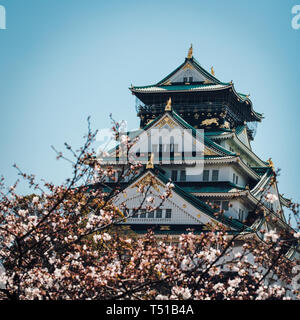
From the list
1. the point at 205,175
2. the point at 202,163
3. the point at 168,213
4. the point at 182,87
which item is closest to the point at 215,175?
the point at 205,175

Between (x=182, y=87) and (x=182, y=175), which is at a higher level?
(x=182, y=87)

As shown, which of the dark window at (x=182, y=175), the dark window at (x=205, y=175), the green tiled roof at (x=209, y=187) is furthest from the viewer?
the dark window at (x=182, y=175)

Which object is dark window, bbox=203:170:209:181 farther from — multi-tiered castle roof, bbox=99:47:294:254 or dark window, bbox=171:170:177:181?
dark window, bbox=171:170:177:181

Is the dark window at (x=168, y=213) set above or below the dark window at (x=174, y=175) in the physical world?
below

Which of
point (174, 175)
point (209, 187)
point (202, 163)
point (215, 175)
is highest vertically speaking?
point (202, 163)

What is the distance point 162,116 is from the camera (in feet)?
167

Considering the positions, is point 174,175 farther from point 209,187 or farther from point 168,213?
point 168,213

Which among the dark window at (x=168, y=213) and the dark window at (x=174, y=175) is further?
the dark window at (x=174, y=175)

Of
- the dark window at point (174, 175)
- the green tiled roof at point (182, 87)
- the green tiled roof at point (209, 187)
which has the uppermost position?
the green tiled roof at point (182, 87)

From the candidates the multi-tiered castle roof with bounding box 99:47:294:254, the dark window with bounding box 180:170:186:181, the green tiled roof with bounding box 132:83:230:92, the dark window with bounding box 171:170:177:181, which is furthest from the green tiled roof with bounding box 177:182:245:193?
the green tiled roof with bounding box 132:83:230:92

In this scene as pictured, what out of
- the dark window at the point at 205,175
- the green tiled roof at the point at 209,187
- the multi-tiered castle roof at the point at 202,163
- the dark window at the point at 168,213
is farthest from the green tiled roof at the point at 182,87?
the dark window at the point at 168,213

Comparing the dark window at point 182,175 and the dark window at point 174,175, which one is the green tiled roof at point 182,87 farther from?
the dark window at point 174,175
